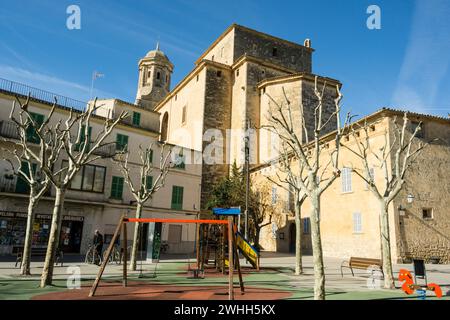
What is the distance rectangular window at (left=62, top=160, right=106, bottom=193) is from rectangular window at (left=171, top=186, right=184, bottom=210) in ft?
20.2

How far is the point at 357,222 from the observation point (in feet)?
66.0

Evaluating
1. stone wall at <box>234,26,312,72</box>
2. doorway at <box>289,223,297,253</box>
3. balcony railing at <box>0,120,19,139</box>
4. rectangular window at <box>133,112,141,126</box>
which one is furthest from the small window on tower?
balcony railing at <box>0,120,19,139</box>

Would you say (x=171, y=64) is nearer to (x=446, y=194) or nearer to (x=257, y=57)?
(x=257, y=57)

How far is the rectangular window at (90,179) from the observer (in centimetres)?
2220

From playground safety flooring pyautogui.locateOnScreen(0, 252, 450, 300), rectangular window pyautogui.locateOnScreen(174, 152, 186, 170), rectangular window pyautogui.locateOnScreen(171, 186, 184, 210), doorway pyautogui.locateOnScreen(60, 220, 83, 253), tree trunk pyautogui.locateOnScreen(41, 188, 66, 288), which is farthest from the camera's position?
rectangular window pyautogui.locateOnScreen(174, 152, 186, 170)

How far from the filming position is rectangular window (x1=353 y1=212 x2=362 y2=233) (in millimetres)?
19938

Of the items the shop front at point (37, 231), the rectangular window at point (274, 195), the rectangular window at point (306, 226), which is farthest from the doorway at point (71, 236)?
the rectangular window at point (306, 226)

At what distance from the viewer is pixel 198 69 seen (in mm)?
36562

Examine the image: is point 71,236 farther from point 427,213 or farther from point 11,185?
point 427,213

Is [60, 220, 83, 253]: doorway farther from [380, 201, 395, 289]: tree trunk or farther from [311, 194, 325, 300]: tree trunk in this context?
[380, 201, 395, 289]: tree trunk

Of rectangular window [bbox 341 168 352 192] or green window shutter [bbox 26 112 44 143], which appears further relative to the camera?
rectangular window [bbox 341 168 352 192]

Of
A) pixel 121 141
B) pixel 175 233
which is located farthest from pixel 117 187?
pixel 175 233
